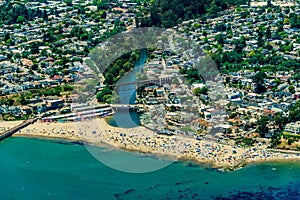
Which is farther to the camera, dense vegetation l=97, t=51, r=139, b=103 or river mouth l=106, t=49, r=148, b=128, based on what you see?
dense vegetation l=97, t=51, r=139, b=103

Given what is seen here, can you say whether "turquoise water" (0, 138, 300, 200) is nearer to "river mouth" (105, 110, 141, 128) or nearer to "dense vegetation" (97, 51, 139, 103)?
"river mouth" (105, 110, 141, 128)

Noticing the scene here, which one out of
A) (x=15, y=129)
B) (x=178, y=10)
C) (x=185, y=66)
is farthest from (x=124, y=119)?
(x=178, y=10)

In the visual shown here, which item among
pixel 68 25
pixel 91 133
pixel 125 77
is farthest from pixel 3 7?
pixel 91 133

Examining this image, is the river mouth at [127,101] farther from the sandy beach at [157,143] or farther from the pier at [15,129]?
the pier at [15,129]

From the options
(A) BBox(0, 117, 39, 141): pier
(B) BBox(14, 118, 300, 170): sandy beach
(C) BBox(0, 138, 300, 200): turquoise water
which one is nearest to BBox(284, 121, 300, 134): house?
(B) BBox(14, 118, 300, 170): sandy beach

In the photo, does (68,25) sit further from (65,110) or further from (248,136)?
(248,136)

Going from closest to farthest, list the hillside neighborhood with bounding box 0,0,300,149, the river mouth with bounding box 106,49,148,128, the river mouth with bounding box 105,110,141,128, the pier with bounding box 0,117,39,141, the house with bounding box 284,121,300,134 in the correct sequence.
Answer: the house with bounding box 284,121,300,134 → the hillside neighborhood with bounding box 0,0,300,149 → the pier with bounding box 0,117,39,141 → the river mouth with bounding box 105,110,141,128 → the river mouth with bounding box 106,49,148,128

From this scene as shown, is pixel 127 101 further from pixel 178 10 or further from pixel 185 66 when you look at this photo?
pixel 178 10
